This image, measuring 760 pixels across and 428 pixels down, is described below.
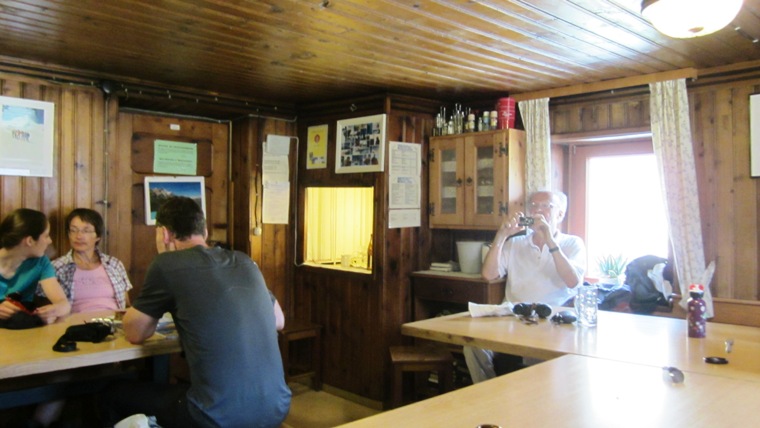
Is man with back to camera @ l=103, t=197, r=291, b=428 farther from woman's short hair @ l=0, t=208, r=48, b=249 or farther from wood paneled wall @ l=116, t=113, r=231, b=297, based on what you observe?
wood paneled wall @ l=116, t=113, r=231, b=297

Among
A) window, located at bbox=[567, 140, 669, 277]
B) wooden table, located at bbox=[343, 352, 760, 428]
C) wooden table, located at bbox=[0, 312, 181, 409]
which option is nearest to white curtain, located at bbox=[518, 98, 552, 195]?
window, located at bbox=[567, 140, 669, 277]

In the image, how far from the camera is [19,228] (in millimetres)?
3027

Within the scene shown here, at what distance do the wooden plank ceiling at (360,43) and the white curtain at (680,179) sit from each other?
0.21 metres

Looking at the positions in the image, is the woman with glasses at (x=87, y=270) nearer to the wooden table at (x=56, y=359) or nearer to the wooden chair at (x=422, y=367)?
the wooden table at (x=56, y=359)

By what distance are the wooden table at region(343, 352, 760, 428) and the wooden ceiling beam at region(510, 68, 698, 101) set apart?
2325 mm

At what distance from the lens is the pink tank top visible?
11.7 feet

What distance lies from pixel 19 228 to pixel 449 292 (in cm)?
267

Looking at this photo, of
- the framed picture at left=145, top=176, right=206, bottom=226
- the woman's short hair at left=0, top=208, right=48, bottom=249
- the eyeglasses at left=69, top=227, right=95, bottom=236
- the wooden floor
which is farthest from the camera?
the framed picture at left=145, top=176, right=206, bottom=226

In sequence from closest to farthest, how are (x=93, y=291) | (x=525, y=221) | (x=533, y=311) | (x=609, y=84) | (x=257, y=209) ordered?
(x=533, y=311)
(x=525, y=221)
(x=93, y=291)
(x=609, y=84)
(x=257, y=209)

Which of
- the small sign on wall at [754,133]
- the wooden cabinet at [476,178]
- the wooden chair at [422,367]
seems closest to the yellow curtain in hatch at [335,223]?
the wooden cabinet at [476,178]

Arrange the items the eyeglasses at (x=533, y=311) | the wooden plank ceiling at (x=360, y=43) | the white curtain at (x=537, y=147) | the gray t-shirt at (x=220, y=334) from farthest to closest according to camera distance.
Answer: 1. the white curtain at (x=537, y=147)
2. the eyeglasses at (x=533, y=311)
3. the wooden plank ceiling at (x=360, y=43)
4. the gray t-shirt at (x=220, y=334)

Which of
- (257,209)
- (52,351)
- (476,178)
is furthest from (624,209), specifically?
(52,351)

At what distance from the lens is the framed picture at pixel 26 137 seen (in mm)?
3658

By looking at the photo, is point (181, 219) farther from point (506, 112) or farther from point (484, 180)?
point (506, 112)
